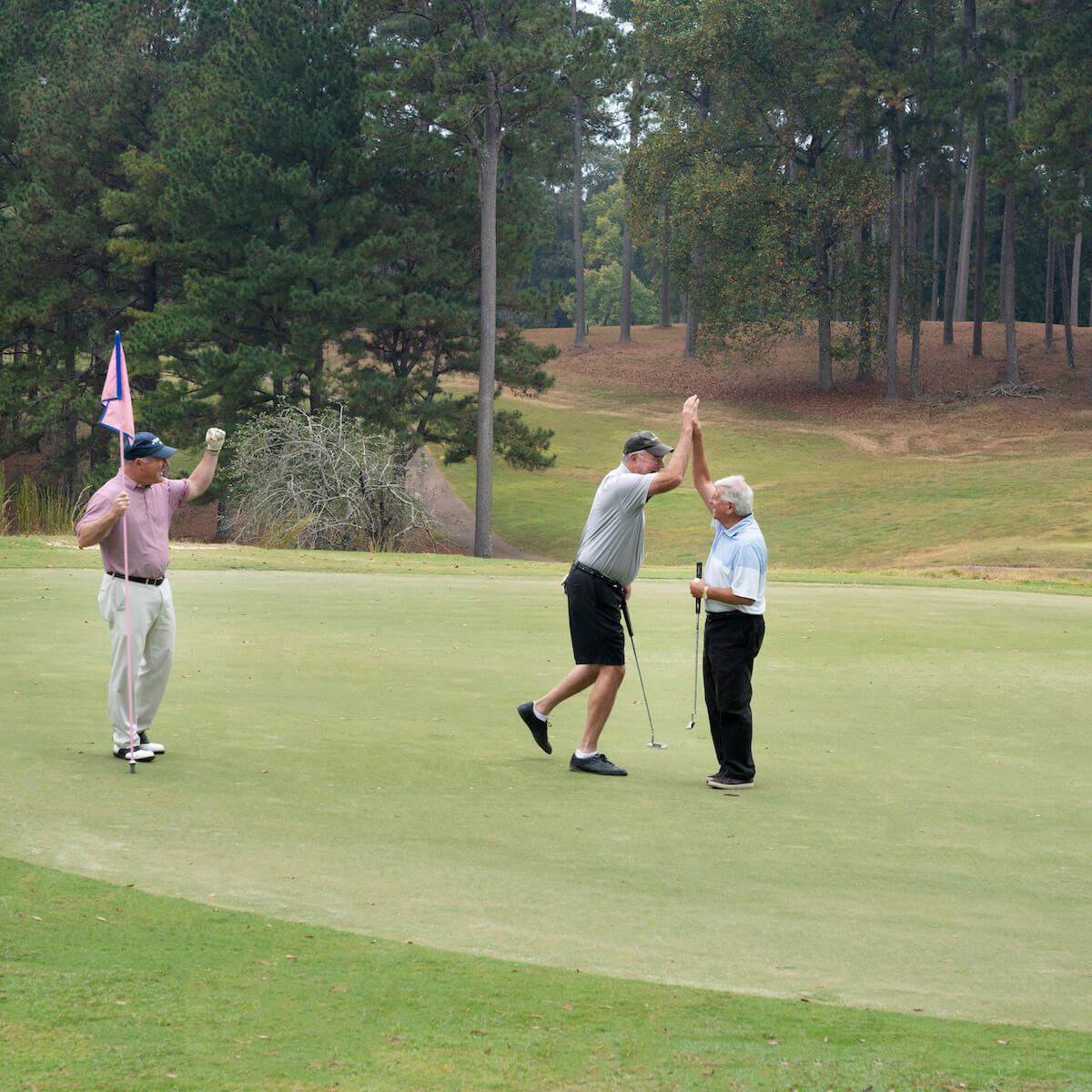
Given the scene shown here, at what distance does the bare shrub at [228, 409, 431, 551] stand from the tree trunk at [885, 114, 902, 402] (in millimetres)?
27487

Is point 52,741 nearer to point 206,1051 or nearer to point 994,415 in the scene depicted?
point 206,1051

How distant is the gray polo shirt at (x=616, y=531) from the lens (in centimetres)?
812

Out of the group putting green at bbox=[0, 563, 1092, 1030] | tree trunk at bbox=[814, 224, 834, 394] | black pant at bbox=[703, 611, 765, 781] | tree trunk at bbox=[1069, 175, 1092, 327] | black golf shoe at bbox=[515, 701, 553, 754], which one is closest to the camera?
putting green at bbox=[0, 563, 1092, 1030]

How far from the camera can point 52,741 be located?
8258 mm

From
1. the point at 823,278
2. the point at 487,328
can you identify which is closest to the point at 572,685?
the point at 487,328

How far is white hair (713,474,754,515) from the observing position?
Result: 7949mm

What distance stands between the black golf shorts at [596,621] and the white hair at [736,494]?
35.0 inches

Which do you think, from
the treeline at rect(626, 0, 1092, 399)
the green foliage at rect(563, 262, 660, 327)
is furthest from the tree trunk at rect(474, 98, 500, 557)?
the green foliage at rect(563, 262, 660, 327)

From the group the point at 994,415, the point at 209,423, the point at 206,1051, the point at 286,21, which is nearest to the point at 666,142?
the point at 994,415

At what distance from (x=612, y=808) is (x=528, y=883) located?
148 centimetres

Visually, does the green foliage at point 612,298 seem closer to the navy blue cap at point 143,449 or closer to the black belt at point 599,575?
the black belt at point 599,575

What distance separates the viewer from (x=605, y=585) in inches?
328

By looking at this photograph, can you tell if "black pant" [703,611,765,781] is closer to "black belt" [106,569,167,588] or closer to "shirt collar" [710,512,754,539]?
"shirt collar" [710,512,754,539]

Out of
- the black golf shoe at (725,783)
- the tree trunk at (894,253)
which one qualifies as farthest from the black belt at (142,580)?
the tree trunk at (894,253)
